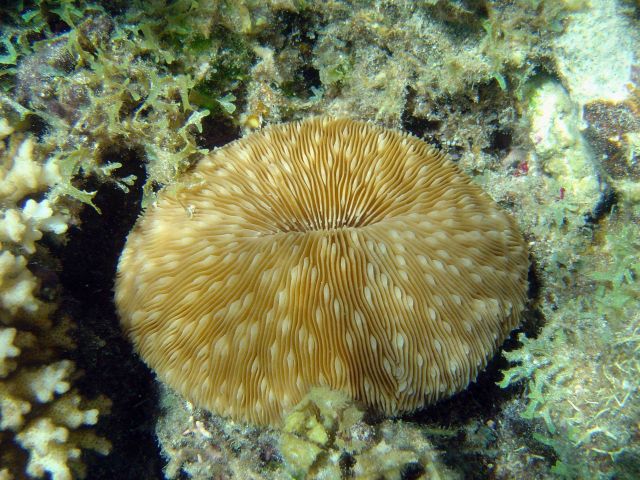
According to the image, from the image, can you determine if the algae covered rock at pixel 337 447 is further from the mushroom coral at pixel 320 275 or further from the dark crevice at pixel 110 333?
the dark crevice at pixel 110 333

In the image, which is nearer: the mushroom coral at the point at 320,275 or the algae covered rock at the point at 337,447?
the algae covered rock at the point at 337,447

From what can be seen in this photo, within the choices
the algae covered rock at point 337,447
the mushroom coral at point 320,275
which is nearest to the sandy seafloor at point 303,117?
the algae covered rock at point 337,447

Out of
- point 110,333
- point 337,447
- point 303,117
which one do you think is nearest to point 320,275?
point 337,447

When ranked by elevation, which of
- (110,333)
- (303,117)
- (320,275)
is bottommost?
(110,333)

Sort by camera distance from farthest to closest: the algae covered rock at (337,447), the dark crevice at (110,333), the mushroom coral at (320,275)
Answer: the dark crevice at (110,333) → the mushroom coral at (320,275) → the algae covered rock at (337,447)

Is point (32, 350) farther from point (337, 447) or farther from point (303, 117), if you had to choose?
point (303, 117)

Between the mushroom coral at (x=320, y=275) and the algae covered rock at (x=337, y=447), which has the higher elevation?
the mushroom coral at (x=320, y=275)

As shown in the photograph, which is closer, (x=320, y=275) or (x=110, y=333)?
(x=320, y=275)

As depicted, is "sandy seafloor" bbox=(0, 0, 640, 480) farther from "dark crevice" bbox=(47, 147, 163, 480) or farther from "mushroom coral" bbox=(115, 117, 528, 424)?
"mushroom coral" bbox=(115, 117, 528, 424)
